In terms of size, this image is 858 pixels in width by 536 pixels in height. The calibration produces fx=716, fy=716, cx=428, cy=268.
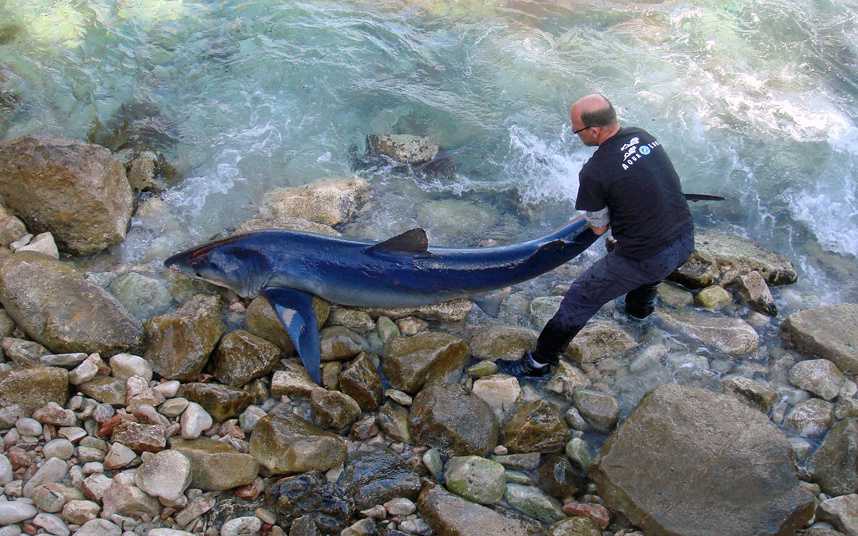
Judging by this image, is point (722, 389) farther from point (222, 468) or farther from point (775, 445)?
point (222, 468)

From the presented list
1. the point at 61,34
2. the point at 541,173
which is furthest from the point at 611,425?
the point at 61,34

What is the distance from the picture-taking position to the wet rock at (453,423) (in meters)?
4.73

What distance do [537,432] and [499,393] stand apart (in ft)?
1.59

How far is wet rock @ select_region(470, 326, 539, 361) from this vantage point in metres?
5.58

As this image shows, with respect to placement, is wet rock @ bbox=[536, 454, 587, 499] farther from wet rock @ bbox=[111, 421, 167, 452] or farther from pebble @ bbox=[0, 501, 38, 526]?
pebble @ bbox=[0, 501, 38, 526]

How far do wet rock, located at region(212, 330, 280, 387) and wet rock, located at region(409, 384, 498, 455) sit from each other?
1.13 meters

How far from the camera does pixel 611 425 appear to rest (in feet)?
16.5

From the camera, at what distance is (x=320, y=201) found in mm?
6980

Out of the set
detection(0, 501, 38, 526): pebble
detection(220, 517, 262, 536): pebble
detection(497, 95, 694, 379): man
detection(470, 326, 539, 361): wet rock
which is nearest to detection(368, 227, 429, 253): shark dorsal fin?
detection(470, 326, 539, 361): wet rock

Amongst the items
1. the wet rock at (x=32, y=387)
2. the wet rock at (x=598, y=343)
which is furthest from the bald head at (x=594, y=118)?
the wet rock at (x=32, y=387)

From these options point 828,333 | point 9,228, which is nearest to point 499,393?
point 828,333

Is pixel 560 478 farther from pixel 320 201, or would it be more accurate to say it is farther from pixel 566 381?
pixel 320 201

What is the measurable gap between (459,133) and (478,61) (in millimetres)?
1864

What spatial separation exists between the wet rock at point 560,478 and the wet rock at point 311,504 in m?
Answer: 1.25
